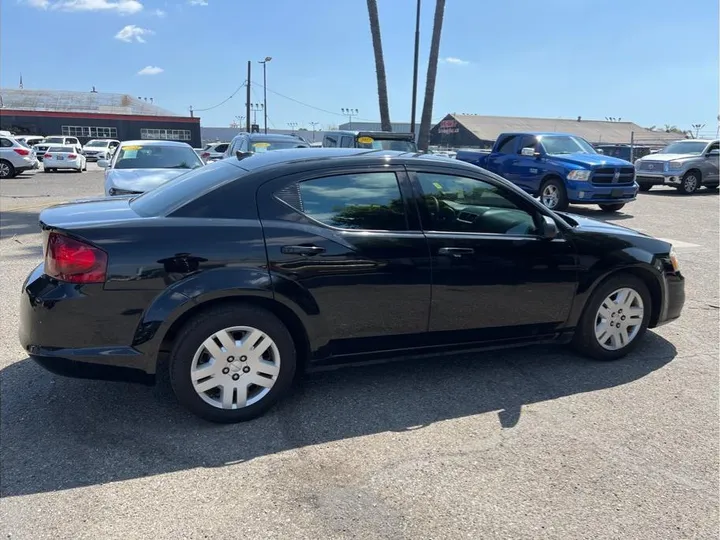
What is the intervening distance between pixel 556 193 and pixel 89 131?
5090 centimetres

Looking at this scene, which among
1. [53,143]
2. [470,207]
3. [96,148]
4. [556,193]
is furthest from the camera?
[96,148]

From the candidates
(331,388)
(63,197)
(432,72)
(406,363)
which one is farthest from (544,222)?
(432,72)

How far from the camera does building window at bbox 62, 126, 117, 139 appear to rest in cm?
5201

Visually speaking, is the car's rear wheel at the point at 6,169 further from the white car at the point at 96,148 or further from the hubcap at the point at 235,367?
the hubcap at the point at 235,367

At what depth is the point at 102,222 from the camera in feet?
10.6

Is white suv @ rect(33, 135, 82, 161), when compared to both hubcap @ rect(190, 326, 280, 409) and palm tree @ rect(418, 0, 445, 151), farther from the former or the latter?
hubcap @ rect(190, 326, 280, 409)

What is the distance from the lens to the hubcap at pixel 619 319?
436 centimetres

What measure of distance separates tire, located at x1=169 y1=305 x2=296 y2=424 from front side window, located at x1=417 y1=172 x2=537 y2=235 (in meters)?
1.25

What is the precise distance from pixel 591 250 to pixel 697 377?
1.24m

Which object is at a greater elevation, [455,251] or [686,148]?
[686,148]

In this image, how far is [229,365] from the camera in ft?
10.9

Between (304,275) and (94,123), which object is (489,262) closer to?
(304,275)

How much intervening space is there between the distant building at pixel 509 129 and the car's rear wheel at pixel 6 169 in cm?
3688

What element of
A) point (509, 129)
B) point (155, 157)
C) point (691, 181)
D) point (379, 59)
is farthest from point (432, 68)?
point (509, 129)
